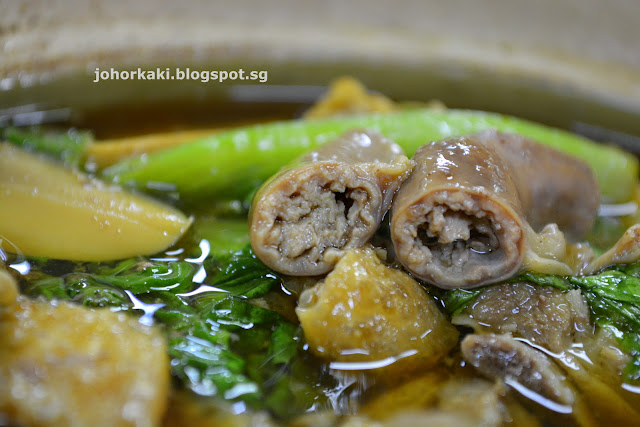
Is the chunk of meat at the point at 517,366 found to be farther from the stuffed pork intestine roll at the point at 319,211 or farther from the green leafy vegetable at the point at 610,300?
the stuffed pork intestine roll at the point at 319,211

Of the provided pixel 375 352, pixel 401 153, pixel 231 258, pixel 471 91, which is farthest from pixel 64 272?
pixel 471 91

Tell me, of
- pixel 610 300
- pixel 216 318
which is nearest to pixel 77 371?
pixel 216 318

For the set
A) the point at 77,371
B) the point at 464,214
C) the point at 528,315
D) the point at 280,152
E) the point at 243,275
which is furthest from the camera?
the point at 280,152

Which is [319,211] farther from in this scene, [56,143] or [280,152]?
[56,143]

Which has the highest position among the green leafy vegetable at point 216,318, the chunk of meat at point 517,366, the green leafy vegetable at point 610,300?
the green leafy vegetable at point 610,300

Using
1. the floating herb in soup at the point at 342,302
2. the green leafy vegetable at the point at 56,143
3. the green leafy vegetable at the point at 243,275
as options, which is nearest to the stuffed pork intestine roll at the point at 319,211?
the floating herb in soup at the point at 342,302

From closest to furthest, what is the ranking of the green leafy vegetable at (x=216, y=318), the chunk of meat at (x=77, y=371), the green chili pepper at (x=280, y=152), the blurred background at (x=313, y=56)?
the chunk of meat at (x=77, y=371) → the green leafy vegetable at (x=216, y=318) → the green chili pepper at (x=280, y=152) → the blurred background at (x=313, y=56)
